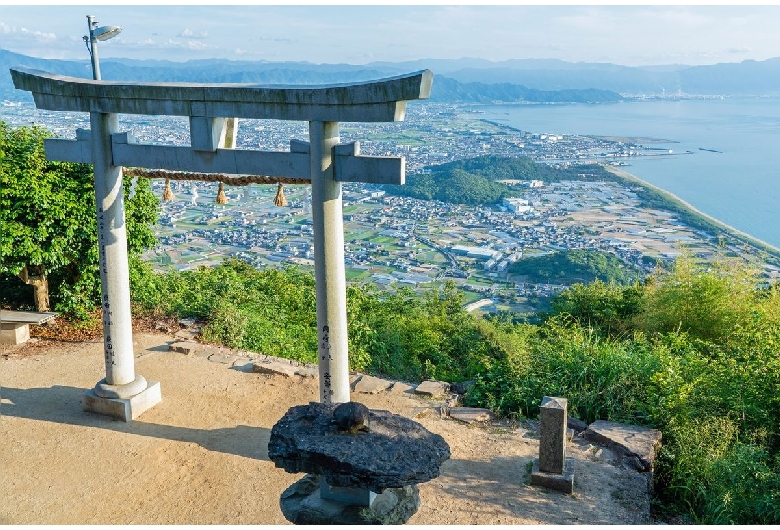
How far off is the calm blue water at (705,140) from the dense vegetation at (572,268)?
925cm

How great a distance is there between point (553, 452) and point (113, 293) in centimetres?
513

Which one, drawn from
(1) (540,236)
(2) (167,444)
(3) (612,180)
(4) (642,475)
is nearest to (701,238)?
(1) (540,236)

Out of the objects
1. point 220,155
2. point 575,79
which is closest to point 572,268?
point 220,155

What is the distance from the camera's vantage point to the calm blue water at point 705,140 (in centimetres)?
3422

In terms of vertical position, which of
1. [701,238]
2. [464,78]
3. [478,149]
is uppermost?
[464,78]

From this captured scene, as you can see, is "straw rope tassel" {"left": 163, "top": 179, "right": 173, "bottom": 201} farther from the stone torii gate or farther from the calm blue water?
the calm blue water

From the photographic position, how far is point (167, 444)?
24.9ft

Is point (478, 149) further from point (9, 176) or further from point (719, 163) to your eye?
point (9, 176)

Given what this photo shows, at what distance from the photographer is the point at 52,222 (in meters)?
10.3

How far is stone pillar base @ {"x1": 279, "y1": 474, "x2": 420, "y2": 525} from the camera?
15.8ft

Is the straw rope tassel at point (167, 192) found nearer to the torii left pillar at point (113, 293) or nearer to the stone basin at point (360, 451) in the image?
the torii left pillar at point (113, 293)

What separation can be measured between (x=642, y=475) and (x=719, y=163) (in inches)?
1854

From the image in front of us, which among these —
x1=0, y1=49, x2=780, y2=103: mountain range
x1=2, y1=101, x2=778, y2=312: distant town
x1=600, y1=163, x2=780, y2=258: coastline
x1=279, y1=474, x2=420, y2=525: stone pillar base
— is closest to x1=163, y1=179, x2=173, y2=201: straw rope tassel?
x1=279, y1=474, x2=420, y2=525: stone pillar base

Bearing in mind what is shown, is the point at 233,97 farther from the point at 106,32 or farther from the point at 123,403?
the point at 123,403
